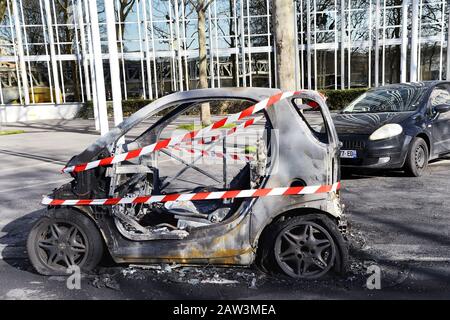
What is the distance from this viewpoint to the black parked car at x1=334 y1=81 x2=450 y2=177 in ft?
21.9

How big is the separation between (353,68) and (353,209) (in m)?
19.5

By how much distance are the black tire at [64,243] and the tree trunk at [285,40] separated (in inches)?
209

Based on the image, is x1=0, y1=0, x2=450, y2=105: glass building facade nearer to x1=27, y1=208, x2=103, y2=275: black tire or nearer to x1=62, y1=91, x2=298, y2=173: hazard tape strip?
x1=62, y1=91, x2=298, y2=173: hazard tape strip

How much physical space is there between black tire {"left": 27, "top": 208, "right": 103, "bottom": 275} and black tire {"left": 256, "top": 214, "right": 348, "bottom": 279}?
1504 millimetres

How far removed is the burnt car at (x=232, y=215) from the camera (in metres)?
3.52

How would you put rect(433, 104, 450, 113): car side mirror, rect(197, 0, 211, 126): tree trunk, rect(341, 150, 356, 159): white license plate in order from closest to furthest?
rect(341, 150, 356, 159): white license plate, rect(433, 104, 450, 113): car side mirror, rect(197, 0, 211, 126): tree trunk

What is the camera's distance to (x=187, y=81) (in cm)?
2452

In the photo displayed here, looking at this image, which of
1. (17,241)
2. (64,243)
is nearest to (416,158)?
(64,243)

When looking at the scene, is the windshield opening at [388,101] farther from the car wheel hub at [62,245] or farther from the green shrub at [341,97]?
the green shrub at [341,97]

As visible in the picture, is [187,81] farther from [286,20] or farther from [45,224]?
[45,224]

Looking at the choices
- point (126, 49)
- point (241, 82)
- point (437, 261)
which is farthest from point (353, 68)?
point (437, 261)

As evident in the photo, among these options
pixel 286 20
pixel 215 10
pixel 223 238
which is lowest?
pixel 223 238

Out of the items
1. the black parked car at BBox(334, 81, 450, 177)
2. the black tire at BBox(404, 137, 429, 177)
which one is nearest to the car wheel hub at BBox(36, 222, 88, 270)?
the black parked car at BBox(334, 81, 450, 177)
